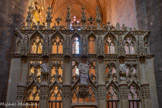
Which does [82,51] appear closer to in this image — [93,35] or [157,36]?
[93,35]

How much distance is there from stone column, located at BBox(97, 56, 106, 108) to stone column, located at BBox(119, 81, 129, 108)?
1.03 m

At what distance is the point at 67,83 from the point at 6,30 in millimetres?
6274

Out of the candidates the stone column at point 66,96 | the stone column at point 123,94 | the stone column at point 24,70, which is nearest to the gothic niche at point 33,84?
the stone column at point 24,70

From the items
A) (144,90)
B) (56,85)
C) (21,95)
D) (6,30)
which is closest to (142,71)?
(144,90)

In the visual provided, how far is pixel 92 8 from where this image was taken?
3316cm

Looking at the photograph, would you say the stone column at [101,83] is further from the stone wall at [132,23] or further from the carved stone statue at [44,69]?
the stone wall at [132,23]

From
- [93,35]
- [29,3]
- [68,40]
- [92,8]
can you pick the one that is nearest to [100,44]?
[93,35]

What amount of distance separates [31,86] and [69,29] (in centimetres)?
444

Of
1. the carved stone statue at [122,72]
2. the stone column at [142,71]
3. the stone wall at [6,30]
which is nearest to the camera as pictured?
the carved stone statue at [122,72]

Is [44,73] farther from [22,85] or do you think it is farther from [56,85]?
[22,85]

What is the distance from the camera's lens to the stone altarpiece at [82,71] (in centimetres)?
1128

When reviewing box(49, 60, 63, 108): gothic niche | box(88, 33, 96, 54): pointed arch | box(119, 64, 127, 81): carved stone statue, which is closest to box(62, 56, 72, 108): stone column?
box(49, 60, 63, 108): gothic niche

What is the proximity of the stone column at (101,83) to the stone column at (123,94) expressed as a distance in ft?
3.38

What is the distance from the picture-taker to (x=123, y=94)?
11312mm
